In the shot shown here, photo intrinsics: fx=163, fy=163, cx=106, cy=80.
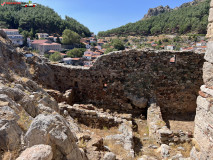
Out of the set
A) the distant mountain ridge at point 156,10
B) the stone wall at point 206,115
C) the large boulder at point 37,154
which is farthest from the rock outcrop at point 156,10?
the large boulder at point 37,154

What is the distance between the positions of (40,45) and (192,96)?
2542 inches

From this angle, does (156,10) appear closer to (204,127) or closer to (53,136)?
(204,127)

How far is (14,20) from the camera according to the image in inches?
2965

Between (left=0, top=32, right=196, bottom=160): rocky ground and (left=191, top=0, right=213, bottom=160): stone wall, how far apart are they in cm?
161

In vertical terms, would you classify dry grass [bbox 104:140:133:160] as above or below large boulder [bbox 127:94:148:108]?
below

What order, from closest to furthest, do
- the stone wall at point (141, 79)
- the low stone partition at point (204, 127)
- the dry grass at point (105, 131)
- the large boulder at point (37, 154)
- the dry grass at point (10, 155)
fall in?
the large boulder at point (37, 154), the dry grass at point (10, 155), the low stone partition at point (204, 127), the dry grass at point (105, 131), the stone wall at point (141, 79)

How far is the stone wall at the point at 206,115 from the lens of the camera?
294 cm

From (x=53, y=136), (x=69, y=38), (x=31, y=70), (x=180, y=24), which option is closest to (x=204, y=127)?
(x=53, y=136)

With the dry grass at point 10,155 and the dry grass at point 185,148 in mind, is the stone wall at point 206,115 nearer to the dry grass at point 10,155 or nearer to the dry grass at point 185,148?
the dry grass at point 185,148

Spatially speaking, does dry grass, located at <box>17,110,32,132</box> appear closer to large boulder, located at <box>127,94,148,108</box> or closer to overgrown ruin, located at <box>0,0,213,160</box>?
overgrown ruin, located at <box>0,0,213,160</box>

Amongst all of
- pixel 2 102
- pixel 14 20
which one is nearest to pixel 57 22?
pixel 14 20

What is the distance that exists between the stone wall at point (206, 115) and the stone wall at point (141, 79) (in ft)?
18.2

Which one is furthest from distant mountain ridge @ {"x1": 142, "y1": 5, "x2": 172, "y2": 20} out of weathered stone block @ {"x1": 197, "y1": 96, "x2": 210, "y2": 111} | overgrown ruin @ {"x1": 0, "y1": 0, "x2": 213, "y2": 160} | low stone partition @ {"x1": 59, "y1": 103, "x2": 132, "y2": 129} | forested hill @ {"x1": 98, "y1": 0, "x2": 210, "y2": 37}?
weathered stone block @ {"x1": 197, "y1": 96, "x2": 210, "y2": 111}

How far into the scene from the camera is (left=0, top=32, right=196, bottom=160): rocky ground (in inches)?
102
